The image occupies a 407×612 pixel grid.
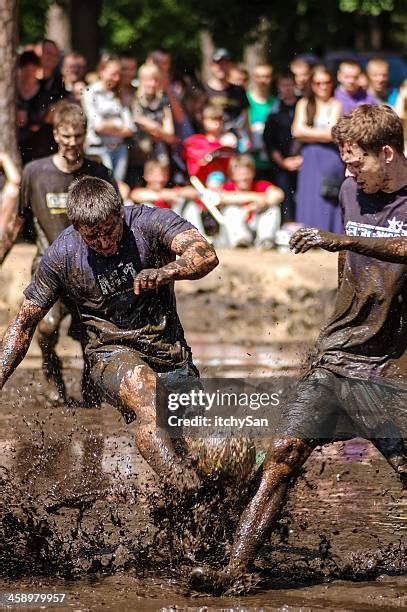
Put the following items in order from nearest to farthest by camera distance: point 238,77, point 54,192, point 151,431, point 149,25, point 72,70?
point 151,431
point 54,192
point 72,70
point 238,77
point 149,25

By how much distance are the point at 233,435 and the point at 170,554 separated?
690mm

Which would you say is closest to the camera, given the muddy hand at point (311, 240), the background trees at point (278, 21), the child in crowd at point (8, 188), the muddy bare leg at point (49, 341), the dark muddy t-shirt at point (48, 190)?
the muddy hand at point (311, 240)

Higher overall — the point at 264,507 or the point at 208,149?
the point at 208,149

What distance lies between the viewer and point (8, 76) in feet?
48.4

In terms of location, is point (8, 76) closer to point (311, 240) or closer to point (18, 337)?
point (18, 337)

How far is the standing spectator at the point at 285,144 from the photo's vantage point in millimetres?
14953

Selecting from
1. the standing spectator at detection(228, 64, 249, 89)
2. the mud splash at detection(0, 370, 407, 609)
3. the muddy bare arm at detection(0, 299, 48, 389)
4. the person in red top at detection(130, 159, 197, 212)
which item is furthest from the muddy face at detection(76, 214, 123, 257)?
the standing spectator at detection(228, 64, 249, 89)

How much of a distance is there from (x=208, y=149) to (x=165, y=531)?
854 cm

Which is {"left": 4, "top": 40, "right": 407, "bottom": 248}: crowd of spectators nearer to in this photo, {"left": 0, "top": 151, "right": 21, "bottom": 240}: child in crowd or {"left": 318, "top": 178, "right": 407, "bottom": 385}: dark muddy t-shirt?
{"left": 0, "top": 151, "right": 21, "bottom": 240}: child in crowd

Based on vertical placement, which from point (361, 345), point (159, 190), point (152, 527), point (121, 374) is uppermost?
point (159, 190)

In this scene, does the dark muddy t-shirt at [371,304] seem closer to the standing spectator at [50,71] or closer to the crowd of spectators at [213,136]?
the crowd of spectators at [213,136]

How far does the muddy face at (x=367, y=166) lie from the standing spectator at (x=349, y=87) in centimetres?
787

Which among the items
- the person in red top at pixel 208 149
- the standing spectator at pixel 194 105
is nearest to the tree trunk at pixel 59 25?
the standing spectator at pixel 194 105

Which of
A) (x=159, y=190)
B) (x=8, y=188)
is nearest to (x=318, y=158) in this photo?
(x=159, y=190)
